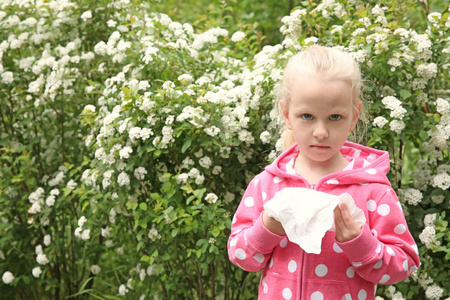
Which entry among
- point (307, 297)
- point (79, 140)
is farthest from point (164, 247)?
point (307, 297)

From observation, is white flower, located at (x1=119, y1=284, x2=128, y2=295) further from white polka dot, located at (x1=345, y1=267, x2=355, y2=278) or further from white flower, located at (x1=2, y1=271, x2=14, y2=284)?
white polka dot, located at (x1=345, y1=267, x2=355, y2=278)

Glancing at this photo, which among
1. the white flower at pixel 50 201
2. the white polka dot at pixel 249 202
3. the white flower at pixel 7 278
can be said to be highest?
the white polka dot at pixel 249 202

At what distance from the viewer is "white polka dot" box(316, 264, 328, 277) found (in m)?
1.96

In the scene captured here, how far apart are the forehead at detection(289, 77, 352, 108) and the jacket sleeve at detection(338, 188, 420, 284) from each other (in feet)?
1.06

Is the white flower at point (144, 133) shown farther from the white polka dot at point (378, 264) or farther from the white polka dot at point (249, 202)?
the white polka dot at point (378, 264)

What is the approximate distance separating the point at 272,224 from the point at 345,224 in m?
0.21

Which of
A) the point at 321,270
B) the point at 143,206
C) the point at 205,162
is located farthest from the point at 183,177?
the point at 321,270

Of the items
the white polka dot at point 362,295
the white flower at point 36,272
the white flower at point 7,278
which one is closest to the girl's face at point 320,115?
the white polka dot at point 362,295

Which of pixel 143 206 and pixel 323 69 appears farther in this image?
pixel 143 206

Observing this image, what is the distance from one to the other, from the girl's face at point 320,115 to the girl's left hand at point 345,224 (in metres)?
0.21

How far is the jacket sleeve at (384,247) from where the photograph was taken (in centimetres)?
181

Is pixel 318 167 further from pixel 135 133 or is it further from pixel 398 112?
pixel 135 133

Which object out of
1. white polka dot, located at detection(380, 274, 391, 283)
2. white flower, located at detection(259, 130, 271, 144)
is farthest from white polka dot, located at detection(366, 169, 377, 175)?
white flower, located at detection(259, 130, 271, 144)

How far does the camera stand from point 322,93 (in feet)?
6.19
